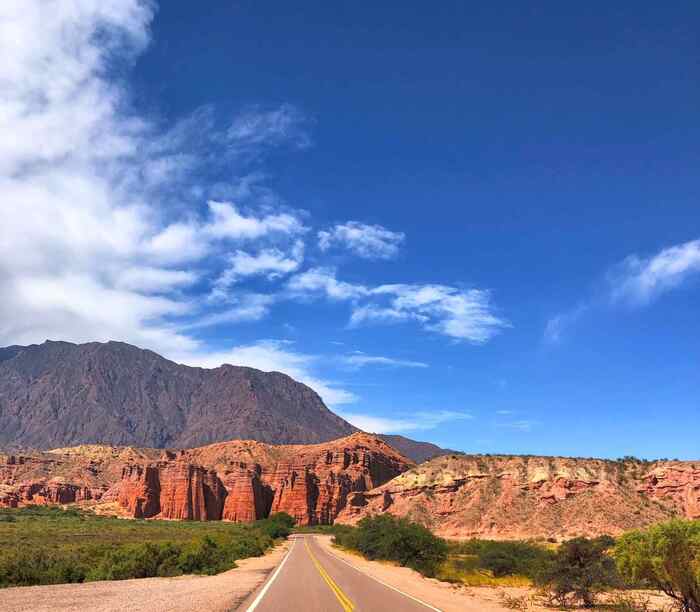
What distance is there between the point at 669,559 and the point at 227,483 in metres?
141

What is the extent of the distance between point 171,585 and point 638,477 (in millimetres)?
76026

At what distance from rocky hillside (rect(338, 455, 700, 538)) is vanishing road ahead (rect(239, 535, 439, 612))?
54533mm

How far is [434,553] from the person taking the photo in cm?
4081

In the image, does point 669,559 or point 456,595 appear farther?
point 456,595

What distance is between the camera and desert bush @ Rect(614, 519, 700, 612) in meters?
15.8

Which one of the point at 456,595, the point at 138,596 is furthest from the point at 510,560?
the point at 138,596

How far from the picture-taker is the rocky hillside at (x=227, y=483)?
134250 mm

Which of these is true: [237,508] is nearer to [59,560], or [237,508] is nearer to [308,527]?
[308,527]

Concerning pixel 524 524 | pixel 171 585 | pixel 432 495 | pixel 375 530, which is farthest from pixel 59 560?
pixel 432 495

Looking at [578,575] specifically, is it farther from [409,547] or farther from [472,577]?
[409,547]

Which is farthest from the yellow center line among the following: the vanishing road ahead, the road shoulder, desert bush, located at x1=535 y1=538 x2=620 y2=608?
desert bush, located at x1=535 y1=538 x2=620 y2=608

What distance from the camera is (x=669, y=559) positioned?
1611cm

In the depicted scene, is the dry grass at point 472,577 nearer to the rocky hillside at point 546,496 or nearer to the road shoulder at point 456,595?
the road shoulder at point 456,595

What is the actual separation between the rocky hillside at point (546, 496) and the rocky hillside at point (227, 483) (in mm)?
38633
